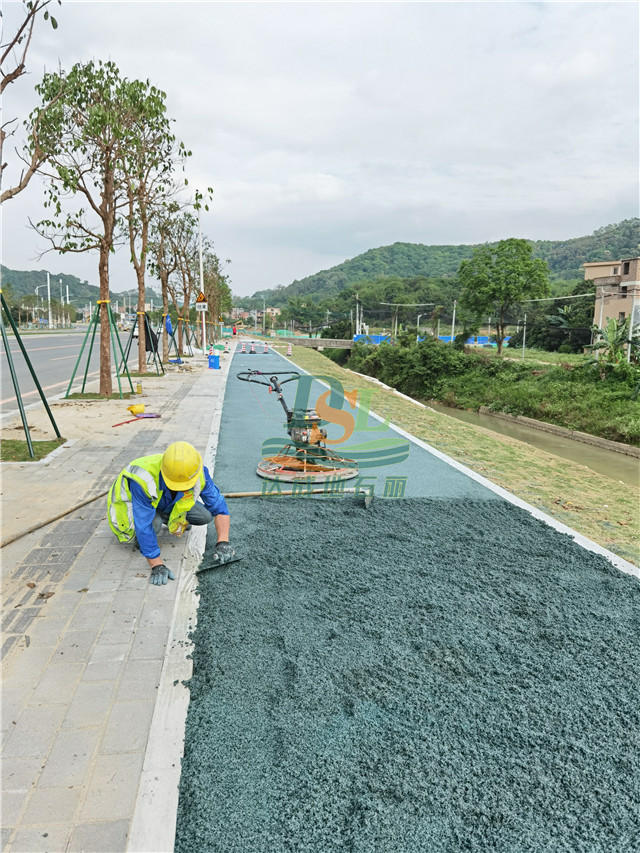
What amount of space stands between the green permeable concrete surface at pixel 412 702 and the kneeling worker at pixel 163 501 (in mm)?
341

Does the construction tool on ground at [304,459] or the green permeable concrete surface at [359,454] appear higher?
the construction tool on ground at [304,459]

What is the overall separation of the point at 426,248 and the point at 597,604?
11752cm

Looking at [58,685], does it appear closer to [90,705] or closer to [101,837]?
[90,705]

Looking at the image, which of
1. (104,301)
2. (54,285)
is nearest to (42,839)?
(104,301)

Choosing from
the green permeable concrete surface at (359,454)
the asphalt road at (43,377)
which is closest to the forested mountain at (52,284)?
the asphalt road at (43,377)

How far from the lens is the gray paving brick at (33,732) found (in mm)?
2305

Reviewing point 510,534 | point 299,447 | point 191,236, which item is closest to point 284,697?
point 510,534

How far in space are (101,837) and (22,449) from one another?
236 inches

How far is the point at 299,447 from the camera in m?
6.01

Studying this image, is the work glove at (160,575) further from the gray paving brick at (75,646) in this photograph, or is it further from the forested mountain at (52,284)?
the forested mountain at (52,284)

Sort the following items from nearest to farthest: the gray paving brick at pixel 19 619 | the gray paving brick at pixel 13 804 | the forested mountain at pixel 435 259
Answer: the gray paving brick at pixel 13 804
the gray paving brick at pixel 19 619
the forested mountain at pixel 435 259

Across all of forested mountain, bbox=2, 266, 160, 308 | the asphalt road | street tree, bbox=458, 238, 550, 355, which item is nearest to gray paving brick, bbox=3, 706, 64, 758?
the asphalt road

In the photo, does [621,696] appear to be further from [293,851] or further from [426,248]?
[426,248]

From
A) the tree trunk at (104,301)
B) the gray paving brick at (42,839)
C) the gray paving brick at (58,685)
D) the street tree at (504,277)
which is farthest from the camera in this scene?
the street tree at (504,277)
